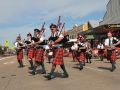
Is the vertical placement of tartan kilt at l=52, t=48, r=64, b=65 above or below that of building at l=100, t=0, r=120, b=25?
below

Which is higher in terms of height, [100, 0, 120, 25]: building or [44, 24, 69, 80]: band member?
[100, 0, 120, 25]: building

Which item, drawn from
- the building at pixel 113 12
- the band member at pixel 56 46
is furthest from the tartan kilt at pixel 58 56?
the building at pixel 113 12

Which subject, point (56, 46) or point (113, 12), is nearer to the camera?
point (56, 46)

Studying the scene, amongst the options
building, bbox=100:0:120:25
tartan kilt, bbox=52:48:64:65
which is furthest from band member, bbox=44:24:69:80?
building, bbox=100:0:120:25

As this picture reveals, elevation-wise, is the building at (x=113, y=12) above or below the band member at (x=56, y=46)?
above

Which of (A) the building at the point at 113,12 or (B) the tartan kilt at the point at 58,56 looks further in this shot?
(A) the building at the point at 113,12

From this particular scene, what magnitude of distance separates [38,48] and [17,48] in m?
3.69

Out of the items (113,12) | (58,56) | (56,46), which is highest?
(113,12)

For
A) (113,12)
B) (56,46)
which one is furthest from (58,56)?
(113,12)

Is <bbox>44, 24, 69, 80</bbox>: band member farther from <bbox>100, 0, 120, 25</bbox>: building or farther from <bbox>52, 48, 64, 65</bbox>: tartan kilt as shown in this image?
<bbox>100, 0, 120, 25</bbox>: building

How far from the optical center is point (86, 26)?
5484cm

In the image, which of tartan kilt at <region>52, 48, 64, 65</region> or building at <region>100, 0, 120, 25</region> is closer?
tartan kilt at <region>52, 48, 64, 65</region>

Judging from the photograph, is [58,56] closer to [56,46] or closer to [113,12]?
[56,46]

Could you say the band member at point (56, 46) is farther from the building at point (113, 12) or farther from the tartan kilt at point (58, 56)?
the building at point (113, 12)
